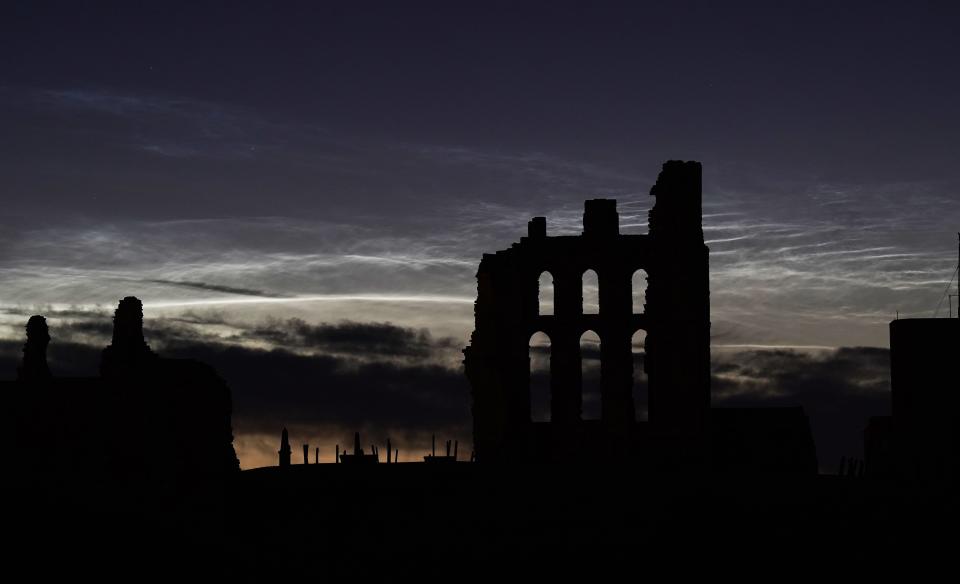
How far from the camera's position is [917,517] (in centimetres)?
2778

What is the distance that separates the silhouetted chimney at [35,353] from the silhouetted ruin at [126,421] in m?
2.28

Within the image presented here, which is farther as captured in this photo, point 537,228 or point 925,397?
point 537,228

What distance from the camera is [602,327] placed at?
38.1m

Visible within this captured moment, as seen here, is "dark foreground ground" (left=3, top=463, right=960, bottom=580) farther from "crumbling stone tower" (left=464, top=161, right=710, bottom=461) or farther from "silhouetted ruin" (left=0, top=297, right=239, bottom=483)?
"crumbling stone tower" (left=464, top=161, right=710, bottom=461)

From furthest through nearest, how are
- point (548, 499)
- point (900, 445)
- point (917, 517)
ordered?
point (900, 445), point (548, 499), point (917, 517)

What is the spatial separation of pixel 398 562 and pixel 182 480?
6.29 metres

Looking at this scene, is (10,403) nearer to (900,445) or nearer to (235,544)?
(235,544)

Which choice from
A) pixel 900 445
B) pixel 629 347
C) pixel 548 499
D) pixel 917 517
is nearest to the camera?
pixel 917 517

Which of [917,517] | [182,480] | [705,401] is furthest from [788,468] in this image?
[182,480]

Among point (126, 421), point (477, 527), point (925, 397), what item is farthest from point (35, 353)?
point (925, 397)

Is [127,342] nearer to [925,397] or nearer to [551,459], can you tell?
[551,459]

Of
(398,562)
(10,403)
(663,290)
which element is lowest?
(398,562)

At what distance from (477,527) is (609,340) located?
11.4 metres

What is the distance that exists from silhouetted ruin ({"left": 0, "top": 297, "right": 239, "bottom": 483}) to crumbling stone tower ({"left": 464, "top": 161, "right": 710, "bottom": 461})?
884 centimetres
